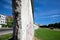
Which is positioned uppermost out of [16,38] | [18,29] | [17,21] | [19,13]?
[19,13]

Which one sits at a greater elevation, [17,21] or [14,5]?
[14,5]

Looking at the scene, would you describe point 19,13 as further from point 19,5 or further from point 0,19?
point 0,19

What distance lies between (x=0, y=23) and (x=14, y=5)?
42.4 metres

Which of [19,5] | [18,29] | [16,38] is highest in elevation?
[19,5]

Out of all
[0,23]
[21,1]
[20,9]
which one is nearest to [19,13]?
[20,9]

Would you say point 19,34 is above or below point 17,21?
below

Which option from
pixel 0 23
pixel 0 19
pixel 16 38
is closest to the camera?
pixel 16 38

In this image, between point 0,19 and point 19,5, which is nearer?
point 19,5

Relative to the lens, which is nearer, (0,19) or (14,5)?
(14,5)

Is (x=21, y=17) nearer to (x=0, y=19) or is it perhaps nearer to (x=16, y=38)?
(x=16, y=38)

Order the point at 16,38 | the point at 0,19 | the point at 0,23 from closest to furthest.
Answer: the point at 16,38 → the point at 0,23 → the point at 0,19

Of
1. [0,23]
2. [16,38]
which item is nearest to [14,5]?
[16,38]

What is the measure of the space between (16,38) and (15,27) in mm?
198

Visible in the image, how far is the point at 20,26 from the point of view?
232 cm
